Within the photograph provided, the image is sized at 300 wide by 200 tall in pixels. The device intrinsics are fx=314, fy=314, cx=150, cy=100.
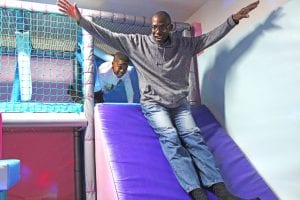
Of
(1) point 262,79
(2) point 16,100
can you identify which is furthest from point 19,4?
(1) point 262,79

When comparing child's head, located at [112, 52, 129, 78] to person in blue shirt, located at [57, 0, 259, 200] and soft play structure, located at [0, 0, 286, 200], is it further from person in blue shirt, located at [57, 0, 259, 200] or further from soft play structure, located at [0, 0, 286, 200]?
person in blue shirt, located at [57, 0, 259, 200]

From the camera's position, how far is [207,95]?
72.4 inches

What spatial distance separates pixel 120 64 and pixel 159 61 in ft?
1.17

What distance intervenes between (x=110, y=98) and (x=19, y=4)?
88 cm

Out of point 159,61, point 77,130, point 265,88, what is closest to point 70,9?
point 159,61

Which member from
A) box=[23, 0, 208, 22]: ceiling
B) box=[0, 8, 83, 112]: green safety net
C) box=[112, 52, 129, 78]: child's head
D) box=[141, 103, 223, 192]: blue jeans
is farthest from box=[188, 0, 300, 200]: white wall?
box=[0, 8, 83, 112]: green safety net

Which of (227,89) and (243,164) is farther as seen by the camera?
(227,89)

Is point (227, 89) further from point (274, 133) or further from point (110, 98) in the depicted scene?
point (110, 98)

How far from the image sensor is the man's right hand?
1405 millimetres

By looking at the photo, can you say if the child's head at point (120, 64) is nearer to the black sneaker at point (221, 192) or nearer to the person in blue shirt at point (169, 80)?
the person in blue shirt at point (169, 80)

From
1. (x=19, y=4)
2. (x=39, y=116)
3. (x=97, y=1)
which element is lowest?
(x=39, y=116)

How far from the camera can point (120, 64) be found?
5.95 feet

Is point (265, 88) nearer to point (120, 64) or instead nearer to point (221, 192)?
point (221, 192)

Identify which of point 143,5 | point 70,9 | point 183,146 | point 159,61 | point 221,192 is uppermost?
point 143,5
